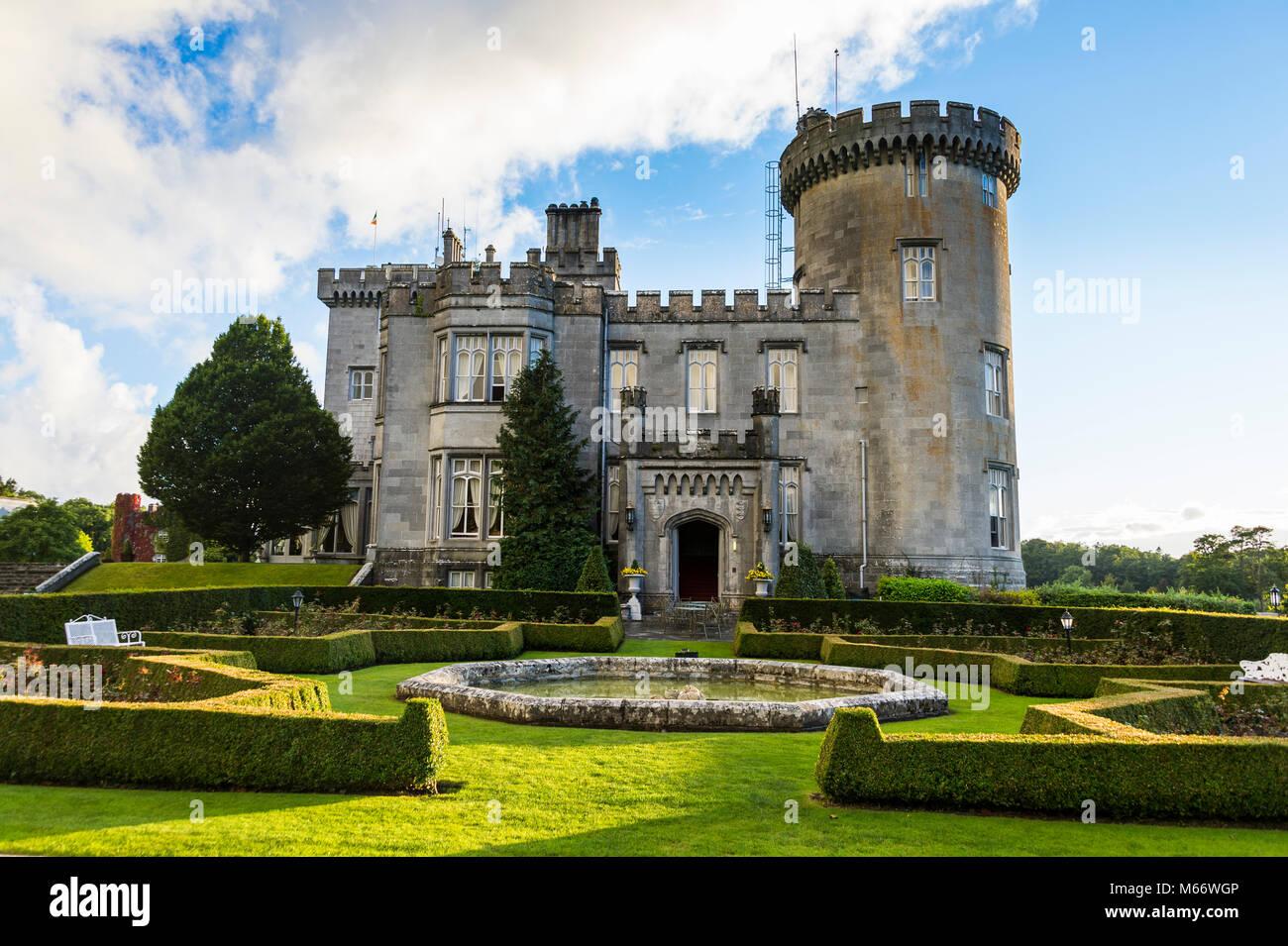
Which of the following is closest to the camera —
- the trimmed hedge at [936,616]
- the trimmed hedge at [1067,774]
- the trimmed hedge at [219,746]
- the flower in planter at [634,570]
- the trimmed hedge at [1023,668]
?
the trimmed hedge at [1067,774]

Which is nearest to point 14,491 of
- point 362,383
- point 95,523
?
point 95,523

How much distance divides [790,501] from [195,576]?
21456 millimetres

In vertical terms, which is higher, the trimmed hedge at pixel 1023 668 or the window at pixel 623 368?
the window at pixel 623 368

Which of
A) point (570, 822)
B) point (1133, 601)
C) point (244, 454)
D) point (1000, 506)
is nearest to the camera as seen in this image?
point (570, 822)

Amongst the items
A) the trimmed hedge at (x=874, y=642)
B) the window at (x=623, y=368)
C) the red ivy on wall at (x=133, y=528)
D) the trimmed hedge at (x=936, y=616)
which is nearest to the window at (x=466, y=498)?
the window at (x=623, y=368)

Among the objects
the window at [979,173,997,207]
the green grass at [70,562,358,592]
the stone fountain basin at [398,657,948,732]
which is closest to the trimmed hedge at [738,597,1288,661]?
the stone fountain basin at [398,657,948,732]

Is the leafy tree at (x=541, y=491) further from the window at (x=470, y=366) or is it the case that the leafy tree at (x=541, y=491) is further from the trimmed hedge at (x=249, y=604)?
the trimmed hedge at (x=249, y=604)

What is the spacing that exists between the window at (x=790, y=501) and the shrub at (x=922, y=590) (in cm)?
407

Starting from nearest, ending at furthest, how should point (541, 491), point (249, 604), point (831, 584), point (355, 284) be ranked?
point (249, 604)
point (831, 584)
point (541, 491)
point (355, 284)

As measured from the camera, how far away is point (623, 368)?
105 ft

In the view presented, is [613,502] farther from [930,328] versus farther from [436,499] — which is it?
[930,328]

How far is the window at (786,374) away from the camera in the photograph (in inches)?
1240
